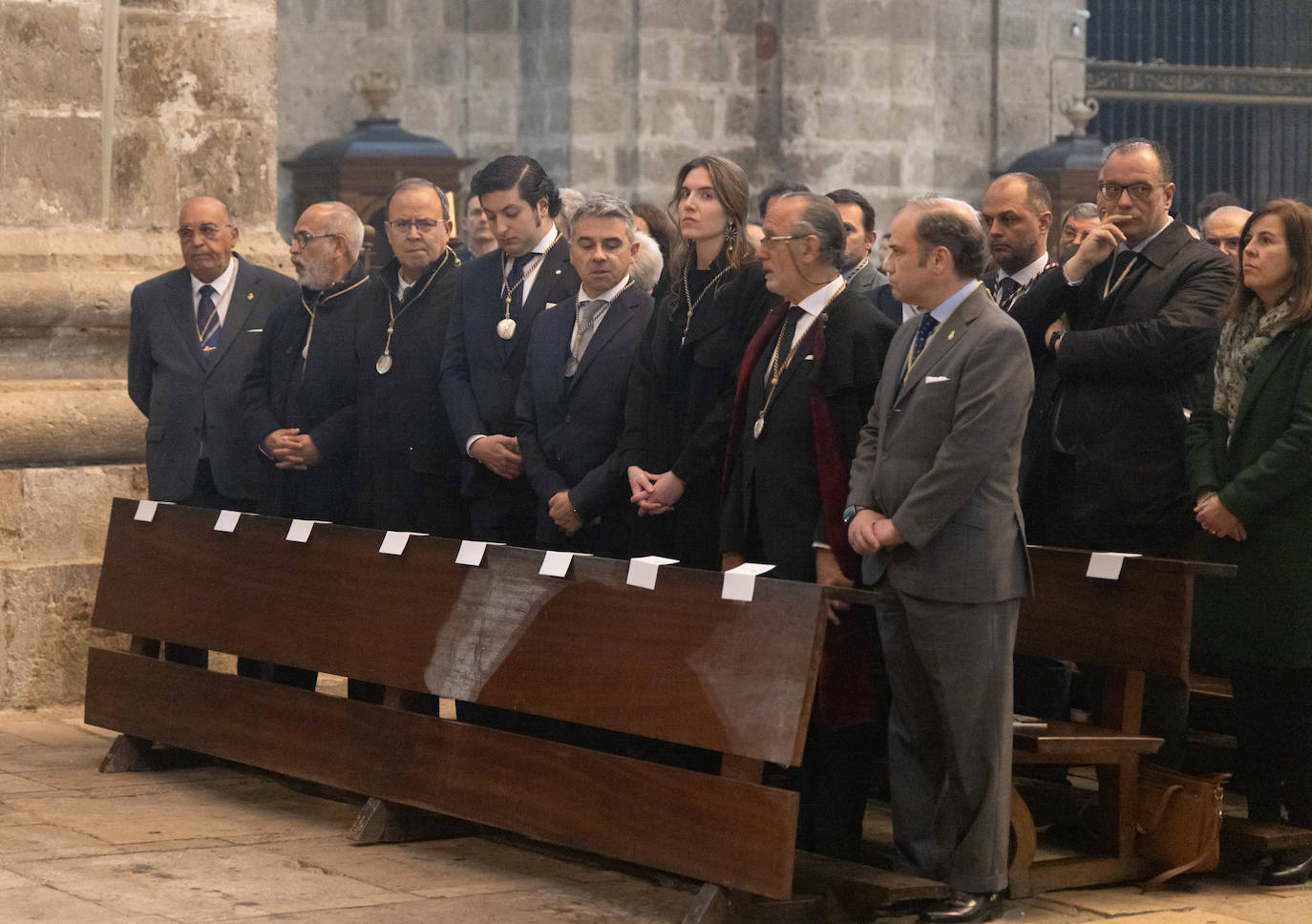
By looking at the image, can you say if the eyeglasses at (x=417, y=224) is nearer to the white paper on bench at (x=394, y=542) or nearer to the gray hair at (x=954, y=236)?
the white paper on bench at (x=394, y=542)

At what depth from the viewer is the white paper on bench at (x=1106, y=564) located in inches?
206

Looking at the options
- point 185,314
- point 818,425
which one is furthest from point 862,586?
point 185,314

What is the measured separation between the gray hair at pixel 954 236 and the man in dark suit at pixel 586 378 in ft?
4.03

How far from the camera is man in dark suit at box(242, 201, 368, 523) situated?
6.77 meters

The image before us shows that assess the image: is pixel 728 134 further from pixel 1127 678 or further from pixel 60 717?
pixel 1127 678

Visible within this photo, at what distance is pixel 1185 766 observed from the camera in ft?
21.0

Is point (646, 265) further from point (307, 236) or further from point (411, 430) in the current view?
point (307, 236)

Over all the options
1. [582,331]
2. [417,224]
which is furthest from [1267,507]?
[417,224]

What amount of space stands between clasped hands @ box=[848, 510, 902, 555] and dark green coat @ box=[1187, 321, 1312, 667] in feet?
3.41

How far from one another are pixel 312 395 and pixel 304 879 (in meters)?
2.15

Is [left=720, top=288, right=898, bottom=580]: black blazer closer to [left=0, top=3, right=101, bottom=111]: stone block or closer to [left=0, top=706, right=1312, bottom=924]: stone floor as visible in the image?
[left=0, top=706, right=1312, bottom=924]: stone floor

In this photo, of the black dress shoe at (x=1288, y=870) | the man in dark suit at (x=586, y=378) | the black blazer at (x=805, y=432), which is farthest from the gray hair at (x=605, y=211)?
the black dress shoe at (x=1288, y=870)

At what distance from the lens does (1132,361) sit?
554 centimetres

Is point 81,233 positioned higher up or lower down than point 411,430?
higher up
